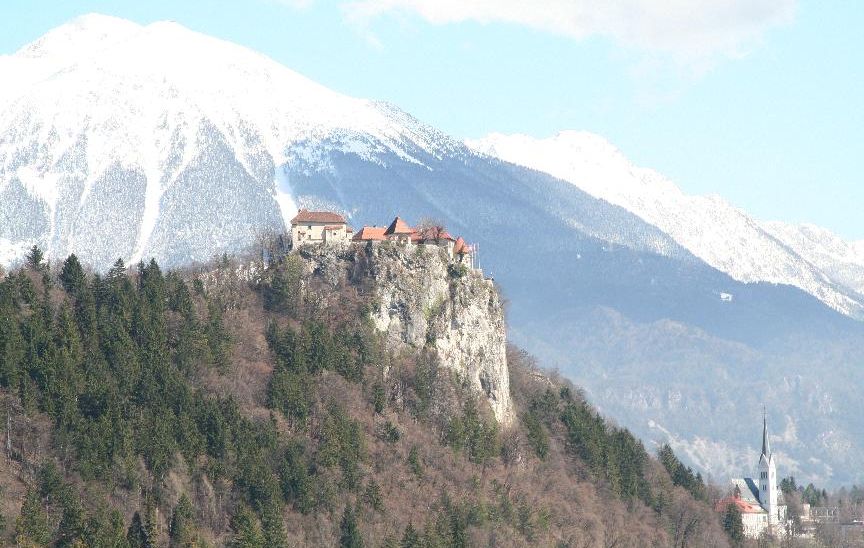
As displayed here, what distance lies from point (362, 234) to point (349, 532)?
100ft

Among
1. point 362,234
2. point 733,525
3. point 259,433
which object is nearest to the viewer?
point 259,433

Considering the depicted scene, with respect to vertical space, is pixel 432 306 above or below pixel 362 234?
below

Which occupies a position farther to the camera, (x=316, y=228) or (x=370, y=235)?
(x=316, y=228)

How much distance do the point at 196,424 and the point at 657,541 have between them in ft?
151

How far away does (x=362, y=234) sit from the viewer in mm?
156250

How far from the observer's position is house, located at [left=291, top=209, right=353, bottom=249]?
158 meters

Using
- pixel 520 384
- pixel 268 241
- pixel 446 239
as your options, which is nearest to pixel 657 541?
pixel 520 384

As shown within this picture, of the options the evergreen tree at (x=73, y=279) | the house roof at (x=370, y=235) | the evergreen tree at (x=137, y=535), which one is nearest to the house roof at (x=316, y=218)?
the house roof at (x=370, y=235)

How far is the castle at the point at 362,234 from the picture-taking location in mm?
156750

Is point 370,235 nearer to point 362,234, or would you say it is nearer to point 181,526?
point 362,234

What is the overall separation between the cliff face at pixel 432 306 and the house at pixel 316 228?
4.58 meters

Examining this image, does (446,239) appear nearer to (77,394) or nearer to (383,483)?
(383,483)

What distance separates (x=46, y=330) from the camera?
134 meters

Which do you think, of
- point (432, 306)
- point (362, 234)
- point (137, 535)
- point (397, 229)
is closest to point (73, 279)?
point (362, 234)
